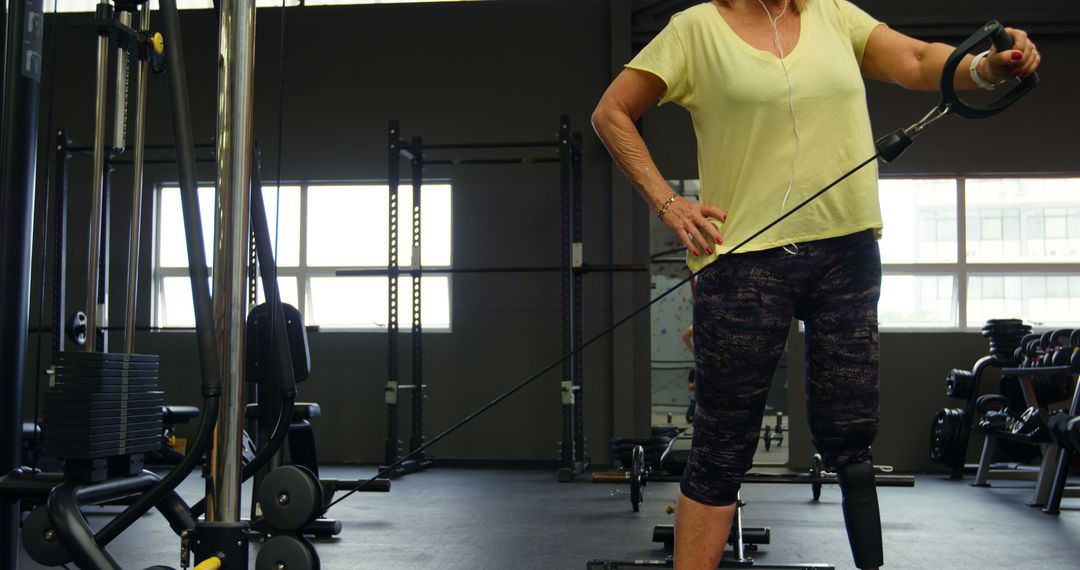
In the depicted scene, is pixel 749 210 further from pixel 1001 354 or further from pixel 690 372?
pixel 690 372

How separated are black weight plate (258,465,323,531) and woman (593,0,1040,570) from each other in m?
0.54

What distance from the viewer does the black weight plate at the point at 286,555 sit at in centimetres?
111

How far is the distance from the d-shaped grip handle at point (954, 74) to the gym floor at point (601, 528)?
4.73 ft

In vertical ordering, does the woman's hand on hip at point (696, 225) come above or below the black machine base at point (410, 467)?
above

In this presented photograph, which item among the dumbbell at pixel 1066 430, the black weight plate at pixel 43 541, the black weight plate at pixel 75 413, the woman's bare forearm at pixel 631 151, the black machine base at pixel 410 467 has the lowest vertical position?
the black machine base at pixel 410 467

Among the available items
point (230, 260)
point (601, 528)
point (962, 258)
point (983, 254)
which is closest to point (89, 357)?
point (230, 260)

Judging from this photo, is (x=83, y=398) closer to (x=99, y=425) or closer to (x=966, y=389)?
(x=99, y=425)

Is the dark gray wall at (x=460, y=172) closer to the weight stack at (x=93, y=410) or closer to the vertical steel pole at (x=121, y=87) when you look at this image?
the vertical steel pole at (x=121, y=87)

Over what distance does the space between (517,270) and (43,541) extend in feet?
12.7

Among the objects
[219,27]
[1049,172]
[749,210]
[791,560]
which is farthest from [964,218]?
[219,27]

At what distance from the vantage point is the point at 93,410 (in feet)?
3.84

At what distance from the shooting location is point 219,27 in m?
1.14

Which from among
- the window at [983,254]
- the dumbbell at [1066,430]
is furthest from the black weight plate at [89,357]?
the window at [983,254]

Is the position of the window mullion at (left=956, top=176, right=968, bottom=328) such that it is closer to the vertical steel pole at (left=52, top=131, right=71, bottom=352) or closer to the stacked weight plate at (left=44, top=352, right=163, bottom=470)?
the vertical steel pole at (left=52, top=131, right=71, bottom=352)
